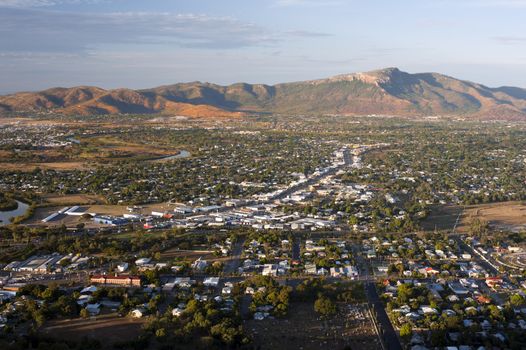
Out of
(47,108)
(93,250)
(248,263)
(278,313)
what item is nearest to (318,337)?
(278,313)

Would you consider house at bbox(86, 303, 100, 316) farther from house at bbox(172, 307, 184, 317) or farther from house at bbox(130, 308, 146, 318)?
house at bbox(172, 307, 184, 317)

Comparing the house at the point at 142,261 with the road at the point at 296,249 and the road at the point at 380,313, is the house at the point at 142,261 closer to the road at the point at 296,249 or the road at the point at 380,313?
the road at the point at 296,249

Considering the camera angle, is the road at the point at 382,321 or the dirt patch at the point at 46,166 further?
the dirt patch at the point at 46,166

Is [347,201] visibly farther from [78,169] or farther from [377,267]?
[78,169]

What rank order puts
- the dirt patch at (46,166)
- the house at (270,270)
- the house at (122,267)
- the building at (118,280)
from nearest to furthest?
the building at (118,280), the house at (270,270), the house at (122,267), the dirt patch at (46,166)

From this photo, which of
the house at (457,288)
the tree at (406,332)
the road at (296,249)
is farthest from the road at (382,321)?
the road at (296,249)

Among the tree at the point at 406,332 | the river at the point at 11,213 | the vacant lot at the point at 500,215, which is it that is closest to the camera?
the tree at the point at 406,332
